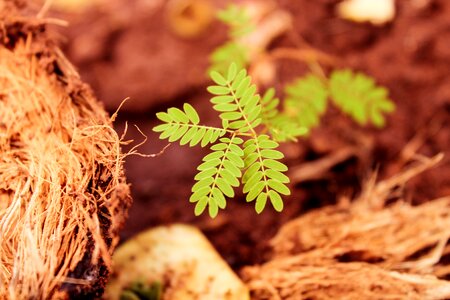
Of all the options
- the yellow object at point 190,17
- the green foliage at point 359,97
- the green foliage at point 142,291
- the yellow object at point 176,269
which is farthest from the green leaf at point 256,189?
the yellow object at point 190,17

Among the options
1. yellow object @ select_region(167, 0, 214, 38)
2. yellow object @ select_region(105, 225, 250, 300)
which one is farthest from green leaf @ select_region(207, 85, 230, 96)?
yellow object @ select_region(167, 0, 214, 38)

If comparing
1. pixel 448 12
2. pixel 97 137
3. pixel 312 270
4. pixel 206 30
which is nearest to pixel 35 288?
pixel 97 137

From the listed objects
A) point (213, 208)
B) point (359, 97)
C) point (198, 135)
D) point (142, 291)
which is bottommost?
point (142, 291)

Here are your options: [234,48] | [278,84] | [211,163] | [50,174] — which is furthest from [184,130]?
[278,84]

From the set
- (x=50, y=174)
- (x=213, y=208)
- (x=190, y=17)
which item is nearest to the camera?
(x=213, y=208)

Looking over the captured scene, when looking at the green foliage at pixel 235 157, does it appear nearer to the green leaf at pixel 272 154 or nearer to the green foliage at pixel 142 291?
the green leaf at pixel 272 154

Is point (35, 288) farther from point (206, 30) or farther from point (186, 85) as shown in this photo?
point (206, 30)

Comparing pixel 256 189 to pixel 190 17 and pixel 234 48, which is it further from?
pixel 190 17

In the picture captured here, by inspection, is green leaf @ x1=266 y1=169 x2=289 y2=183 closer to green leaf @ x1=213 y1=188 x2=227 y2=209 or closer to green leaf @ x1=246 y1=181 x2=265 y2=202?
green leaf @ x1=246 y1=181 x2=265 y2=202
